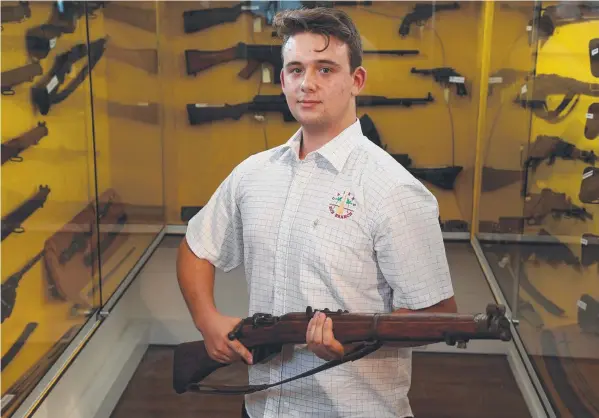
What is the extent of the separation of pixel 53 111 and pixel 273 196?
4.61ft

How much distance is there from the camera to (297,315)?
1770 millimetres

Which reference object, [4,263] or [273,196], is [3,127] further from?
[273,196]

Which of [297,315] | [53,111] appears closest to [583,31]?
[297,315]

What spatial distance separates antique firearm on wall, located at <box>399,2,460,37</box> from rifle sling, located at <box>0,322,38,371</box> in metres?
2.90

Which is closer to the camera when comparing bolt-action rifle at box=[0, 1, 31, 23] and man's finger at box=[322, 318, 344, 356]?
man's finger at box=[322, 318, 344, 356]

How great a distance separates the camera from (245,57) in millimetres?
4562

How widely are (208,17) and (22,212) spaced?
2418 mm

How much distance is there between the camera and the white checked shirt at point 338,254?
1.71 metres

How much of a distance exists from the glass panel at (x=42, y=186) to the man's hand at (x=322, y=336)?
1.17 m

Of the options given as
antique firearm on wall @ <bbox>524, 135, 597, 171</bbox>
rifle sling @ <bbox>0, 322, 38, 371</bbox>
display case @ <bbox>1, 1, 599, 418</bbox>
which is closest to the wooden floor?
display case @ <bbox>1, 1, 599, 418</bbox>

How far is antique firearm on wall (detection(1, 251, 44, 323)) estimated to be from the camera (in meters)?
2.33

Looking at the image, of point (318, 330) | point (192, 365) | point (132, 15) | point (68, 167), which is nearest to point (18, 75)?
point (68, 167)

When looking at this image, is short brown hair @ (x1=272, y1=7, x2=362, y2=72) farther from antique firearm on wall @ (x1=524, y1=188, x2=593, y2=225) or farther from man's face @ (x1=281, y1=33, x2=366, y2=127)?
antique firearm on wall @ (x1=524, y1=188, x2=593, y2=225)

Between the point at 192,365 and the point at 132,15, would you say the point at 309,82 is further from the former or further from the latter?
the point at 132,15
